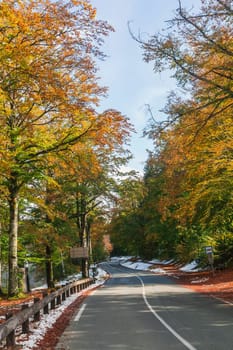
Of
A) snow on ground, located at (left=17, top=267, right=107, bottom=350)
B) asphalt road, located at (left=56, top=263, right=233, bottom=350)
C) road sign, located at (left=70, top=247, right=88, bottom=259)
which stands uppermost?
road sign, located at (left=70, top=247, right=88, bottom=259)

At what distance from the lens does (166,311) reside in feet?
44.6

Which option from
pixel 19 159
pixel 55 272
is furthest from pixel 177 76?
pixel 55 272

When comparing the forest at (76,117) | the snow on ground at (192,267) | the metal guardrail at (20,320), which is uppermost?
the forest at (76,117)

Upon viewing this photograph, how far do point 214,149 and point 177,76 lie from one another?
516cm

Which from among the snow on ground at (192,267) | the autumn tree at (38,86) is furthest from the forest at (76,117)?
the snow on ground at (192,267)

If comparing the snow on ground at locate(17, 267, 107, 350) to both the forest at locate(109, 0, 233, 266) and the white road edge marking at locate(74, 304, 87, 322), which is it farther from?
the forest at locate(109, 0, 233, 266)

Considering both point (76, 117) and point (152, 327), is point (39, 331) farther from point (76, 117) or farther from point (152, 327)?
point (76, 117)

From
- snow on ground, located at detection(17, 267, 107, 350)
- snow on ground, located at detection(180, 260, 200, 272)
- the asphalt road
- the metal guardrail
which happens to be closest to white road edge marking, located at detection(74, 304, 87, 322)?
the asphalt road

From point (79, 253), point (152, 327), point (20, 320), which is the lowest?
point (152, 327)

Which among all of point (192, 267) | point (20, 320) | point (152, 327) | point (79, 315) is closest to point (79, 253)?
point (192, 267)

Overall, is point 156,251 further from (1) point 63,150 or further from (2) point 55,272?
(1) point 63,150

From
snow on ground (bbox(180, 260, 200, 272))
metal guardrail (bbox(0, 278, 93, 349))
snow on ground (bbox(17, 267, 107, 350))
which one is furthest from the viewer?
snow on ground (bbox(180, 260, 200, 272))

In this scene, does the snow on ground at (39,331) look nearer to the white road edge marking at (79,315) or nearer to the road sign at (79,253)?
the white road edge marking at (79,315)

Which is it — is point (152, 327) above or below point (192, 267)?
below
